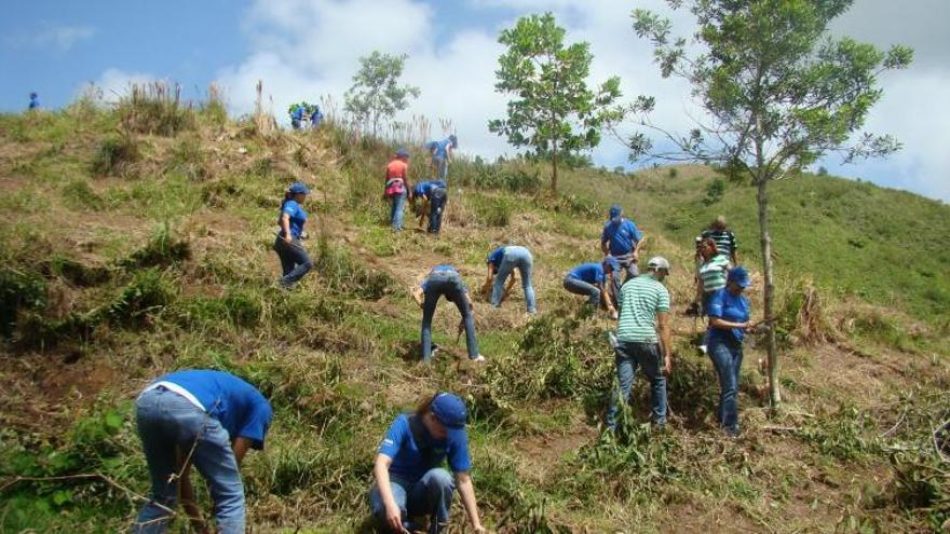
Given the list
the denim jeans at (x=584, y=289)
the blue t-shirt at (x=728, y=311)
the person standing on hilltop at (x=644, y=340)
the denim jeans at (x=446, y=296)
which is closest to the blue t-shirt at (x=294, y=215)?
the denim jeans at (x=446, y=296)

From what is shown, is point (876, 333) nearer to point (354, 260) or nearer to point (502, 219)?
point (502, 219)

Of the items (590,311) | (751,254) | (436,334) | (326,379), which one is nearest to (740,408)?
(590,311)

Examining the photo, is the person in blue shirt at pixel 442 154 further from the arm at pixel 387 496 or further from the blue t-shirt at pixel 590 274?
the arm at pixel 387 496

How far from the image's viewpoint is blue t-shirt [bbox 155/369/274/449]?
12.0 ft

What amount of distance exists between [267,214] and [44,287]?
512cm

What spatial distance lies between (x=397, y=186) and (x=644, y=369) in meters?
6.81

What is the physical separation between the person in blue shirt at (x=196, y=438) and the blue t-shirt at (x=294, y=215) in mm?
4540

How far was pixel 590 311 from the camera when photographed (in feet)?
27.4

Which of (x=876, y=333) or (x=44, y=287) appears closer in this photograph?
(x=44, y=287)

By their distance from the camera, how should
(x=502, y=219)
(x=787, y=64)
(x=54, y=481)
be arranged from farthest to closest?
1. (x=502, y=219)
2. (x=787, y=64)
3. (x=54, y=481)

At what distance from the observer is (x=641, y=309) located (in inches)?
253

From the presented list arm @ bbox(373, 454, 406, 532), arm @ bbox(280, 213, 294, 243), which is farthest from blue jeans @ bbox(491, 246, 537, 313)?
arm @ bbox(373, 454, 406, 532)

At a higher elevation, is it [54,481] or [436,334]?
[436,334]

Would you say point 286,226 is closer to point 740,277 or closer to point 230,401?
point 230,401
